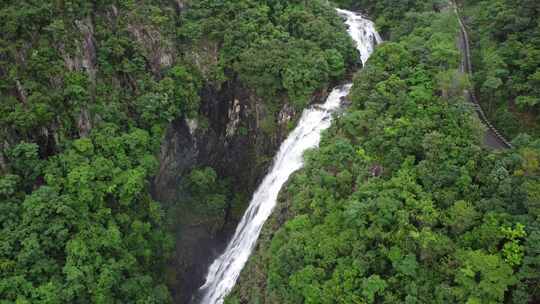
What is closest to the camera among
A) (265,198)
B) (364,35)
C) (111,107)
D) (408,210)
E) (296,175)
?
(408,210)

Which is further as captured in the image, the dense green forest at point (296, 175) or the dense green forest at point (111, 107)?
the dense green forest at point (111, 107)

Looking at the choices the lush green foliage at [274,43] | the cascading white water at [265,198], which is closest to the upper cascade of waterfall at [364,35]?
the lush green foliage at [274,43]

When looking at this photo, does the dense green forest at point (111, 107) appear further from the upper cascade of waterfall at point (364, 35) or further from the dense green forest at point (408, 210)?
the dense green forest at point (408, 210)

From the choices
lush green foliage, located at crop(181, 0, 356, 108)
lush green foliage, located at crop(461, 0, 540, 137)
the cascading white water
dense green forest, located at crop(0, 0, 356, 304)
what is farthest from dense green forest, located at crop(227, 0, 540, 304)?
dense green forest, located at crop(0, 0, 356, 304)

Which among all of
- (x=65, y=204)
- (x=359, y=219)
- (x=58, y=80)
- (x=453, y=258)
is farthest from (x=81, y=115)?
(x=453, y=258)

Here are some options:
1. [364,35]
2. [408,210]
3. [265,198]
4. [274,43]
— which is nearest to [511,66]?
[408,210]

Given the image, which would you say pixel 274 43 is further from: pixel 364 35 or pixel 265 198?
pixel 265 198
